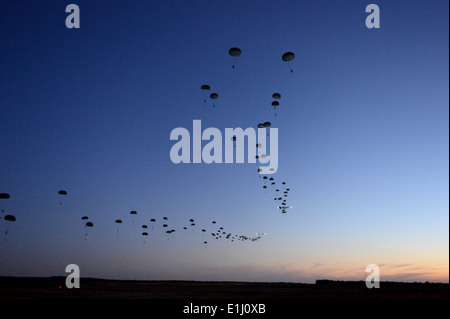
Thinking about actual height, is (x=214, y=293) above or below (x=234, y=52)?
below

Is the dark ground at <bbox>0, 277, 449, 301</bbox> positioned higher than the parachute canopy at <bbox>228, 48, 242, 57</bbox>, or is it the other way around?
the parachute canopy at <bbox>228, 48, 242, 57</bbox>

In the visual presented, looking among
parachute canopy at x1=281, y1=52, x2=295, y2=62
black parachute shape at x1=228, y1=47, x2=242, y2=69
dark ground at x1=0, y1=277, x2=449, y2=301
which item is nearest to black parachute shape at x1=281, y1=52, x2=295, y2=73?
parachute canopy at x1=281, y1=52, x2=295, y2=62

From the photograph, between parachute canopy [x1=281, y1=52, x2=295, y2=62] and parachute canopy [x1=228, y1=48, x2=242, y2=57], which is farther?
parachute canopy [x1=228, y1=48, x2=242, y2=57]

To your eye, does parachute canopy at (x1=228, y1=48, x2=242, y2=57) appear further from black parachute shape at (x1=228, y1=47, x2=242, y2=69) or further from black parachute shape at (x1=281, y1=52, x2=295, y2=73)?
black parachute shape at (x1=281, y1=52, x2=295, y2=73)

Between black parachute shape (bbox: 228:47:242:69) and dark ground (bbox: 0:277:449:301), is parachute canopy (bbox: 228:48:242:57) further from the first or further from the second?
dark ground (bbox: 0:277:449:301)

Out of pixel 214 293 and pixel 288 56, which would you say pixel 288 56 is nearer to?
pixel 288 56

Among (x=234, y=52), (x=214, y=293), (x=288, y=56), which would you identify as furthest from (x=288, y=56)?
(x=214, y=293)

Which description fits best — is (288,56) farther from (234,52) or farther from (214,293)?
(214,293)

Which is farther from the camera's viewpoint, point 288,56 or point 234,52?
point 234,52

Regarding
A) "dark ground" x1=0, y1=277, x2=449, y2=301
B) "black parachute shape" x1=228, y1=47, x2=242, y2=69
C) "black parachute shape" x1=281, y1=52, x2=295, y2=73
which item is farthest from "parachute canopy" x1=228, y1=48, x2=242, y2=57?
"dark ground" x1=0, y1=277, x2=449, y2=301

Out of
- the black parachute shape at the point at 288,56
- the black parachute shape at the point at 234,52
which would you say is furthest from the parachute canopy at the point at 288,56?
the black parachute shape at the point at 234,52
